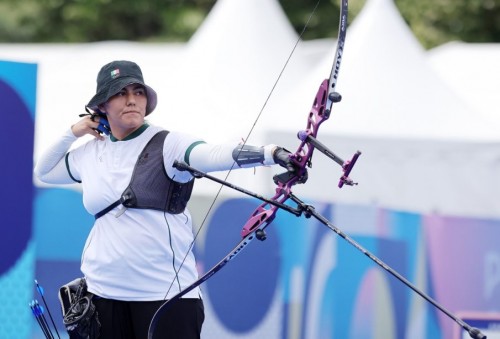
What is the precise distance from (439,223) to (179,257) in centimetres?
294

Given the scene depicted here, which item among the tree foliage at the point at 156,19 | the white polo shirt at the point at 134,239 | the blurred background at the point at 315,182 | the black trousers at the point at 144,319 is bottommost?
the black trousers at the point at 144,319

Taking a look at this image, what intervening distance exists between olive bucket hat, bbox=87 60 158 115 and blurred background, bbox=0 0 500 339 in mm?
473

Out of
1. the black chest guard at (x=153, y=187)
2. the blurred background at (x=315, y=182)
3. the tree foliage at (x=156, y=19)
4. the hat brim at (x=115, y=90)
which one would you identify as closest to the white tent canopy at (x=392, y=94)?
the blurred background at (x=315, y=182)

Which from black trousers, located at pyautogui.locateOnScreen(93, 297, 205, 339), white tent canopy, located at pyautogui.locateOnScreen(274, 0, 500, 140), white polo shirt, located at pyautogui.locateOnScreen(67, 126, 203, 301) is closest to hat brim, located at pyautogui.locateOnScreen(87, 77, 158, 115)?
white polo shirt, located at pyautogui.locateOnScreen(67, 126, 203, 301)

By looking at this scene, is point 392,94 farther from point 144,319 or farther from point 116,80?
point 144,319

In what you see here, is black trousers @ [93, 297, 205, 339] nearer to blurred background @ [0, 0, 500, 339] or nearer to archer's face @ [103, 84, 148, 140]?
archer's face @ [103, 84, 148, 140]

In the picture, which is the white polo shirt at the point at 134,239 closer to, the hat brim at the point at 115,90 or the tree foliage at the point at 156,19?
the hat brim at the point at 115,90

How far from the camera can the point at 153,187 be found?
12.4 ft

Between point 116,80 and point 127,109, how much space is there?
110 mm

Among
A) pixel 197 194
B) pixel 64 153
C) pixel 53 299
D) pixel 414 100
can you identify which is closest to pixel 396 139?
pixel 414 100

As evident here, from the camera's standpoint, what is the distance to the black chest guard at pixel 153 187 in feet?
12.3

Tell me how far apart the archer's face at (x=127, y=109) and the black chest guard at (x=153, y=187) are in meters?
0.11

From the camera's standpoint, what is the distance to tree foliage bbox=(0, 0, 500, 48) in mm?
16828

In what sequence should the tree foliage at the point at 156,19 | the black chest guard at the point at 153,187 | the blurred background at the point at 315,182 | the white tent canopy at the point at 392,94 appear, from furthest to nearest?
the tree foliage at the point at 156,19
the white tent canopy at the point at 392,94
the blurred background at the point at 315,182
the black chest guard at the point at 153,187
